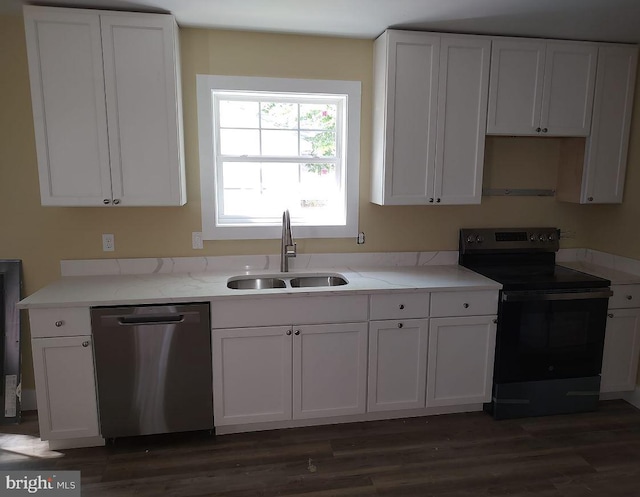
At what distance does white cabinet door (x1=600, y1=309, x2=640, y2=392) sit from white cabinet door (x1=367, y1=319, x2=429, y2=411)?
1.28 metres

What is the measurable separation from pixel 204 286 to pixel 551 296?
207 centimetres

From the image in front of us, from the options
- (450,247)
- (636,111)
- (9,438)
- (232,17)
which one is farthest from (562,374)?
(9,438)

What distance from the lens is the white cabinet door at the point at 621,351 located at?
298 cm

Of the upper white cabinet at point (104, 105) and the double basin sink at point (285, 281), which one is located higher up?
the upper white cabinet at point (104, 105)

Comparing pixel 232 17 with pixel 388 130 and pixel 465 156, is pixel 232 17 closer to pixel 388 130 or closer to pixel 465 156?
pixel 388 130

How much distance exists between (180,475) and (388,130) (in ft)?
7.34

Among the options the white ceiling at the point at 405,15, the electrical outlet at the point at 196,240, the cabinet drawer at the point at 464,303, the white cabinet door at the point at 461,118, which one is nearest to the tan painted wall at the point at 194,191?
the electrical outlet at the point at 196,240

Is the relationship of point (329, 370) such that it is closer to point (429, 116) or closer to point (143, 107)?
point (429, 116)

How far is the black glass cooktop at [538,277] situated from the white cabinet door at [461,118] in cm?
50

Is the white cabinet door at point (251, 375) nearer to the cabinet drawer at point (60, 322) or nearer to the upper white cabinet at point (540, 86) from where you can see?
the cabinet drawer at point (60, 322)

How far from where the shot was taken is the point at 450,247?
10.8ft

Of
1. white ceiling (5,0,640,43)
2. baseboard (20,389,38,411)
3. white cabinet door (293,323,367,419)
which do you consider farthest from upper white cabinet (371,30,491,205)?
baseboard (20,389,38,411)

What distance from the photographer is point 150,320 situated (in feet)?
7.91

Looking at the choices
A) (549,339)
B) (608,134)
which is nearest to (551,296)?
(549,339)
